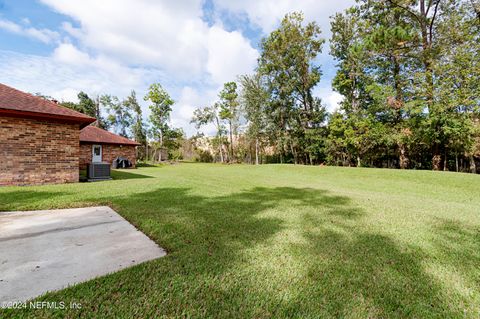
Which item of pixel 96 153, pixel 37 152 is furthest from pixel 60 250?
pixel 96 153

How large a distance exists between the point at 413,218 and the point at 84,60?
16784 mm

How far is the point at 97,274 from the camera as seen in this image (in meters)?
1.86

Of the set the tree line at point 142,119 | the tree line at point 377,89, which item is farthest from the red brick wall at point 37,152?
the tree line at point 142,119

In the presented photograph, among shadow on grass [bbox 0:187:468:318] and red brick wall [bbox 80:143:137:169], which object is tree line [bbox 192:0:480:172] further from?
red brick wall [bbox 80:143:137:169]

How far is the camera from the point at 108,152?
16562 millimetres

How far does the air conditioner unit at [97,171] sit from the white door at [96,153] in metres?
9.06

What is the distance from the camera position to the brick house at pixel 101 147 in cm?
1541

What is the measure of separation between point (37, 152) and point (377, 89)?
766 inches

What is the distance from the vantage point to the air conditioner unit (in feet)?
27.2

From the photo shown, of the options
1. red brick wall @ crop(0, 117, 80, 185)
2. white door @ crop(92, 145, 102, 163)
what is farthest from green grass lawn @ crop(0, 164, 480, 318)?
white door @ crop(92, 145, 102, 163)

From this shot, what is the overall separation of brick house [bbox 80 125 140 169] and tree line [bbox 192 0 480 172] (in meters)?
13.1

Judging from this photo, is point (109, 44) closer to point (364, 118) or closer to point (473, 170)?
point (364, 118)

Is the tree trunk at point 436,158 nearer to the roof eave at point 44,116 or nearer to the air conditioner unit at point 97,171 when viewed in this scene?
the air conditioner unit at point 97,171

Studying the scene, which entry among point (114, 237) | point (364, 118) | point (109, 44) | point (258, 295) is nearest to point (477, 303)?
point (258, 295)
